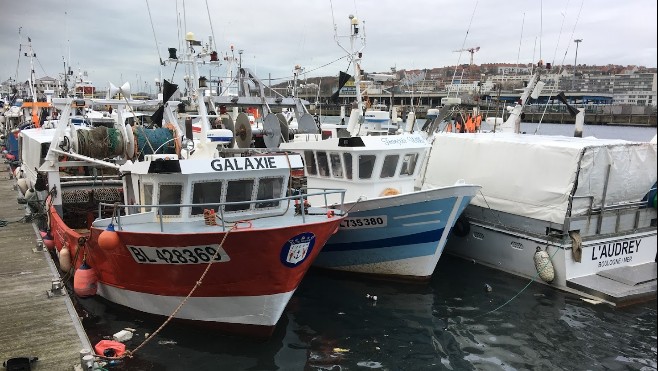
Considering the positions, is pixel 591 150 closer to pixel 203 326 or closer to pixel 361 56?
pixel 361 56

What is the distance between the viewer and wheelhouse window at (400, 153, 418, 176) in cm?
1342

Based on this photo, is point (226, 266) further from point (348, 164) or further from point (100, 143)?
point (100, 143)

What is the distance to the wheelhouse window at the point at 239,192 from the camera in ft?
31.7

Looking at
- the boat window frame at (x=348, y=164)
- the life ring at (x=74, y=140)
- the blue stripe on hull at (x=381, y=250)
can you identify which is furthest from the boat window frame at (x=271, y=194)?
the life ring at (x=74, y=140)

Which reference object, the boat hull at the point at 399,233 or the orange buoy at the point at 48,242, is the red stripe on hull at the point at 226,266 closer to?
the boat hull at the point at 399,233

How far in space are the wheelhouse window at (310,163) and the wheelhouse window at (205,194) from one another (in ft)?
16.0

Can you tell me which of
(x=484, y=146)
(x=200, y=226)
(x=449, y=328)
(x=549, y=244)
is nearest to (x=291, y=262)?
(x=200, y=226)

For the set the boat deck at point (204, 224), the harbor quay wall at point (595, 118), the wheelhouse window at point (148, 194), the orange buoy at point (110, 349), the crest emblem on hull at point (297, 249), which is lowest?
the orange buoy at point (110, 349)

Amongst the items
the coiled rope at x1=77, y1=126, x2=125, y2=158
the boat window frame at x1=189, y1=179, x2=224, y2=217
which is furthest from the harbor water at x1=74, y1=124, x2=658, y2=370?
the coiled rope at x1=77, y1=126, x2=125, y2=158

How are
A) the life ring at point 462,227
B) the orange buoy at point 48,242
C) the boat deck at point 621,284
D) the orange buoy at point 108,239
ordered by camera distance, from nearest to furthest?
1. the orange buoy at point 108,239
2. the boat deck at point 621,284
3. the orange buoy at point 48,242
4. the life ring at point 462,227

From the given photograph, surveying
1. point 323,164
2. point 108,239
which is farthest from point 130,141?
point 323,164

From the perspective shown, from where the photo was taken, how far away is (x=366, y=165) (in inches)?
512

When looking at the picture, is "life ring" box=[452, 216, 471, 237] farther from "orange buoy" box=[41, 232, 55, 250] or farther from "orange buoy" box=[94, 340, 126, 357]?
"orange buoy" box=[41, 232, 55, 250]

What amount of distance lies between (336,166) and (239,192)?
4.24 metres
